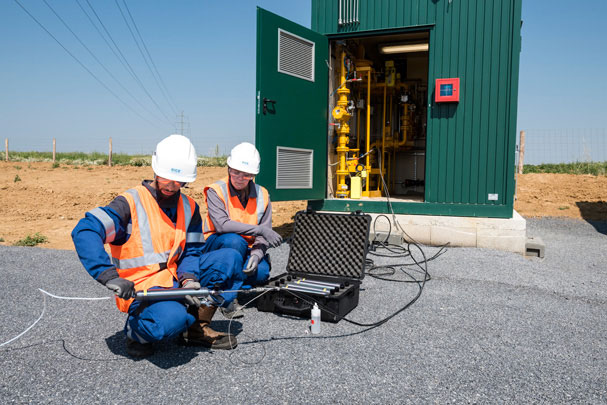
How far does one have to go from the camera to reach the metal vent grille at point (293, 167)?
6.26 metres

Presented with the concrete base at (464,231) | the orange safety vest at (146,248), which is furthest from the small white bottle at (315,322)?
the concrete base at (464,231)

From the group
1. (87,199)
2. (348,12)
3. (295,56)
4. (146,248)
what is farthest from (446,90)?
(87,199)

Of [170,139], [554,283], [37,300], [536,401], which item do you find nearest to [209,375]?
[170,139]

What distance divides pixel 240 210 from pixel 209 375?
146cm

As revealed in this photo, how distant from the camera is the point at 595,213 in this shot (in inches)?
441

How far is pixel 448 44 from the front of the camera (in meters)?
6.57

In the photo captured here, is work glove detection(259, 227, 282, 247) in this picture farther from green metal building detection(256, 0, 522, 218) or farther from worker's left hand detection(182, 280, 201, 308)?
green metal building detection(256, 0, 522, 218)

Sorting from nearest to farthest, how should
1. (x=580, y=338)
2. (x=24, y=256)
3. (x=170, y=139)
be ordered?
(x=170, y=139) < (x=580, y=338) < (x=24, y=256)

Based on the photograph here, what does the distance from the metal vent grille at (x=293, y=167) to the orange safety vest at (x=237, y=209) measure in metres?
2.50

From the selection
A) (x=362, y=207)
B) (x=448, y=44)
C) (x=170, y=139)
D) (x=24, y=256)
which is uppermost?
(x=448, y=44)

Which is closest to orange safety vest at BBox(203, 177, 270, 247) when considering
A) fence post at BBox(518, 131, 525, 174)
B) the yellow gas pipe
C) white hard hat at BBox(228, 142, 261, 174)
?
white hard hat at BBox(228, 142, 261, 174)

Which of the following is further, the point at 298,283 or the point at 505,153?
the point at 505,153

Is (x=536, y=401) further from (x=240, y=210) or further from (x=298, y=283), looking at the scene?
(x=240, y=210)

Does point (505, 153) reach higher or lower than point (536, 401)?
higher
